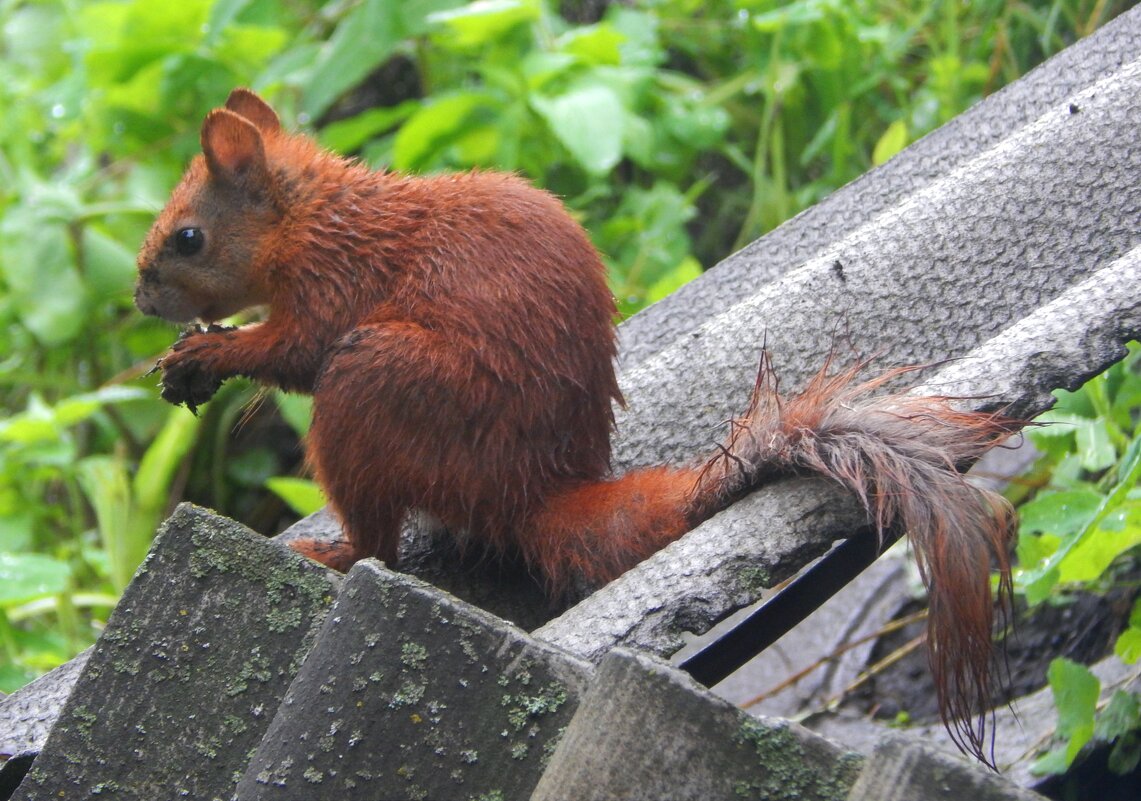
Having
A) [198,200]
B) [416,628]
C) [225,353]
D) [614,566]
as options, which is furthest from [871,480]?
[198,200]

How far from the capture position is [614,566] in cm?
165

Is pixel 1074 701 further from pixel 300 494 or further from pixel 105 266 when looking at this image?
pixel 105 266

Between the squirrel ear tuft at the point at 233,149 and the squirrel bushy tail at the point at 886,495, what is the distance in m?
0.98

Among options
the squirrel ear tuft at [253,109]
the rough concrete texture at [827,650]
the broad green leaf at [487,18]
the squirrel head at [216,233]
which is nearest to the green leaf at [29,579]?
the squirrel head at [216,233]

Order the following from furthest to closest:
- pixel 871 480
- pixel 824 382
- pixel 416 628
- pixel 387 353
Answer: pixel 387 353 → pixel 824 382 → pixel 871 480 → pixel 416 628

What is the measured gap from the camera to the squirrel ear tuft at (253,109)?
2.54 m

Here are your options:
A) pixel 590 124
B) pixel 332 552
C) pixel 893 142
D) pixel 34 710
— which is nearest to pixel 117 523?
pixel 590 124

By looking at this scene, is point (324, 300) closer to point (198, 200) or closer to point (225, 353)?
point (225, 353)

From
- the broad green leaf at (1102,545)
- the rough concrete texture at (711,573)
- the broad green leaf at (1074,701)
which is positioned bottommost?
the broad green leaf at (1074,701)

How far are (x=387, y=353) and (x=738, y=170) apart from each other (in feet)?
10.9

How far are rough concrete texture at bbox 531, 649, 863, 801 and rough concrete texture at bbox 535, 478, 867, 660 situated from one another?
0.77 ft

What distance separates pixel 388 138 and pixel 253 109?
222 cm

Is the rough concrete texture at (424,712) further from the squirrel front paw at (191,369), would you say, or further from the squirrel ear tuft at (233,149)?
the squirrel ear tuft at (233,149)

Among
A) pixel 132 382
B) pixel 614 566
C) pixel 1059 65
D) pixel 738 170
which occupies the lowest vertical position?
pixel 132 382
